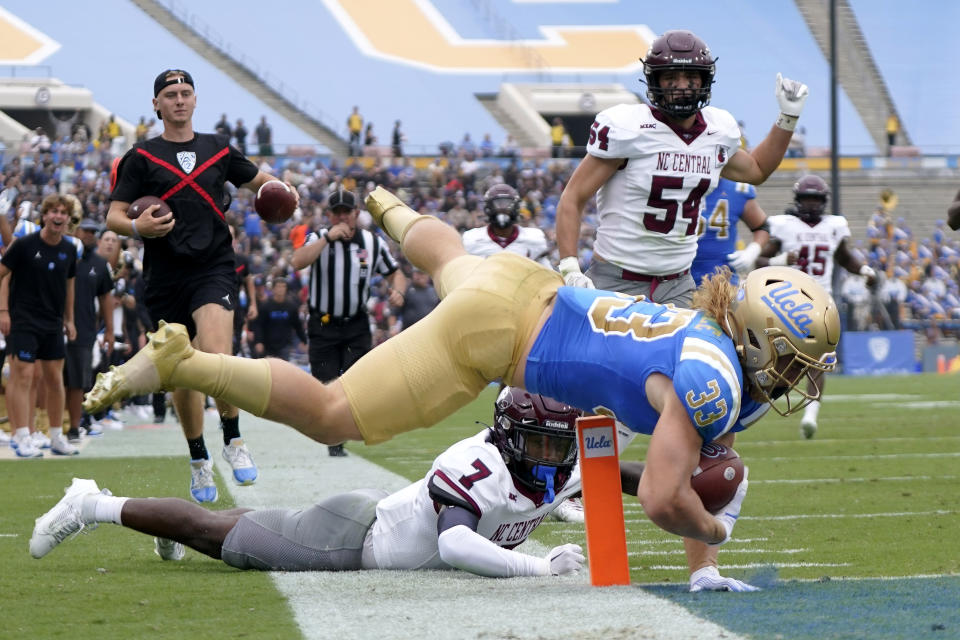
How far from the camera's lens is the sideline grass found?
3449 millimetres

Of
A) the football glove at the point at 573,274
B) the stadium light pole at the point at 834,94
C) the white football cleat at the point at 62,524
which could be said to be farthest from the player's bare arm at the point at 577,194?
the stadium light pole at the point at 834,94

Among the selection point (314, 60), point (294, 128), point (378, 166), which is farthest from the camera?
point (314, 60)

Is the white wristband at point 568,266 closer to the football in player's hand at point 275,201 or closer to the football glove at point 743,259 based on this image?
the football in player's hand at point 275,201

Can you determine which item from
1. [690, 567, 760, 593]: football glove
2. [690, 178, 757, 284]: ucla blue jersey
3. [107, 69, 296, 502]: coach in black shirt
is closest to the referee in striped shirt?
[690, 178, 757, 284]: ucla blue jersey

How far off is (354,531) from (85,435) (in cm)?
735

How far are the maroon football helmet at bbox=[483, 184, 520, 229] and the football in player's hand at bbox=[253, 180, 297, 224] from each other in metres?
2.79

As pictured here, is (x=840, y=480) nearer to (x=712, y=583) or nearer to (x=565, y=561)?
(x=565, y=561)

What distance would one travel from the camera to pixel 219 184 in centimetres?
643

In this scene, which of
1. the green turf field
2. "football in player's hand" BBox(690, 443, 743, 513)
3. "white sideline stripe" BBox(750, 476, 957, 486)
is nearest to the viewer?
the green turf field

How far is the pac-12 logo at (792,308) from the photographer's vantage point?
363cm

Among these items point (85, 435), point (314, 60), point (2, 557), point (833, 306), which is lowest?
point (85, 435)

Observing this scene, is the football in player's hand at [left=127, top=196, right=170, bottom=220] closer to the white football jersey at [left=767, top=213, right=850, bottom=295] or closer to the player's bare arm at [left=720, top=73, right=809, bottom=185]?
the player's bare arm at [left=720, top=73, right=809, bottom=185]

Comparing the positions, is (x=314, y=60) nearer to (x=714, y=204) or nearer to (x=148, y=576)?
(x=714, y=204)

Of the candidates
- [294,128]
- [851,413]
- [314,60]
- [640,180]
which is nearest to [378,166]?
[294,128]
